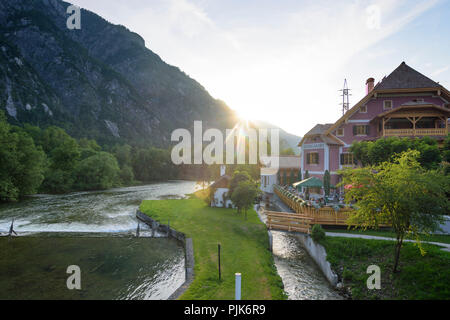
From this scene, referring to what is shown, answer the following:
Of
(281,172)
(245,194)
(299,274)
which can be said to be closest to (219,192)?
(245,194)

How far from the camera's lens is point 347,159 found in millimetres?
27625

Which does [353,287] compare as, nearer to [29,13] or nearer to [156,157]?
[156,157]

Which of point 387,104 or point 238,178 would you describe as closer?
point 238,178

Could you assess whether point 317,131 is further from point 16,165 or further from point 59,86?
point 59,86

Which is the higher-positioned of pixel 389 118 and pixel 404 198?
pixel 389 118

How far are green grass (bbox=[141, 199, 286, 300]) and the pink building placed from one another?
41.9ft

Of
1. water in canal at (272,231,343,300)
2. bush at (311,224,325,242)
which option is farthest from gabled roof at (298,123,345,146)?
bush at (311,224,325,242)

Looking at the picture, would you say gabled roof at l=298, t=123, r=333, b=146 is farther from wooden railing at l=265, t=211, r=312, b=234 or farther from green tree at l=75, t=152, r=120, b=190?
green tree at l=75, t=152, r=120, b=190

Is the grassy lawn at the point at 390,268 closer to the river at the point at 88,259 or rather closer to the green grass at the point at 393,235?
the green grass at the point at 393,235

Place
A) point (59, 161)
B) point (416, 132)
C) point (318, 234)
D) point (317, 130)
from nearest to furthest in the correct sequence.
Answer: point (318, 234) → point (416, 132) → point (317, 130) → point (59, 161)

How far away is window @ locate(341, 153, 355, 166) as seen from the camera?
90.2 feet

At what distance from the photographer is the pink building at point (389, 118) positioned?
80.3ft

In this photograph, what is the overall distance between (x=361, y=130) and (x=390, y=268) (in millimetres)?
20595

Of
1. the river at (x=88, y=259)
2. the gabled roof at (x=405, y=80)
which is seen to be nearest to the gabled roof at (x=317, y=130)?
the gabled roof at (x=405, y=80)
